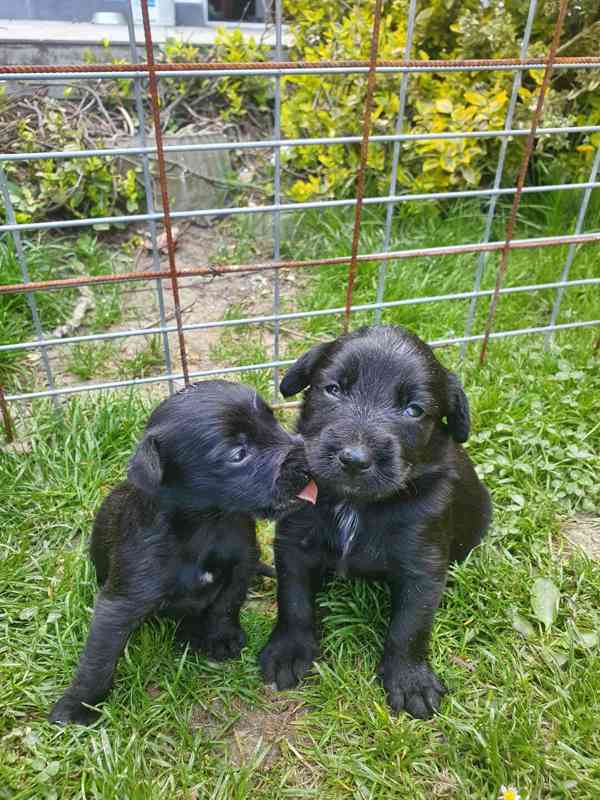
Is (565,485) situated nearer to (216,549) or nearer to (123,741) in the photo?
(216,549)

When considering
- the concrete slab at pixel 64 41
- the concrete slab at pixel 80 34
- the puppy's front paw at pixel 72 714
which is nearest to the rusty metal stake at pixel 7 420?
the puppy's front paw at pixel 72 714

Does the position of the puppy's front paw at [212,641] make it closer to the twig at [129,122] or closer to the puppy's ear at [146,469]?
the puppy's ear at [146,469]

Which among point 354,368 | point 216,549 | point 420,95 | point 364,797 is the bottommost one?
point 364,797

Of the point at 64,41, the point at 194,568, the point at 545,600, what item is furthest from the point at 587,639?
the point at 64,41

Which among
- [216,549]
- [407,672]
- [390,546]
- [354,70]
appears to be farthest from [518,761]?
[354,70]

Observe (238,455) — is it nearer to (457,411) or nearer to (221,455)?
(221,455)

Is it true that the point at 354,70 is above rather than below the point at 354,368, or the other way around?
above

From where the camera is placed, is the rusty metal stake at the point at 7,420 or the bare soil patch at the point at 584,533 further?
the rusty metal stake at the point at 7,420
